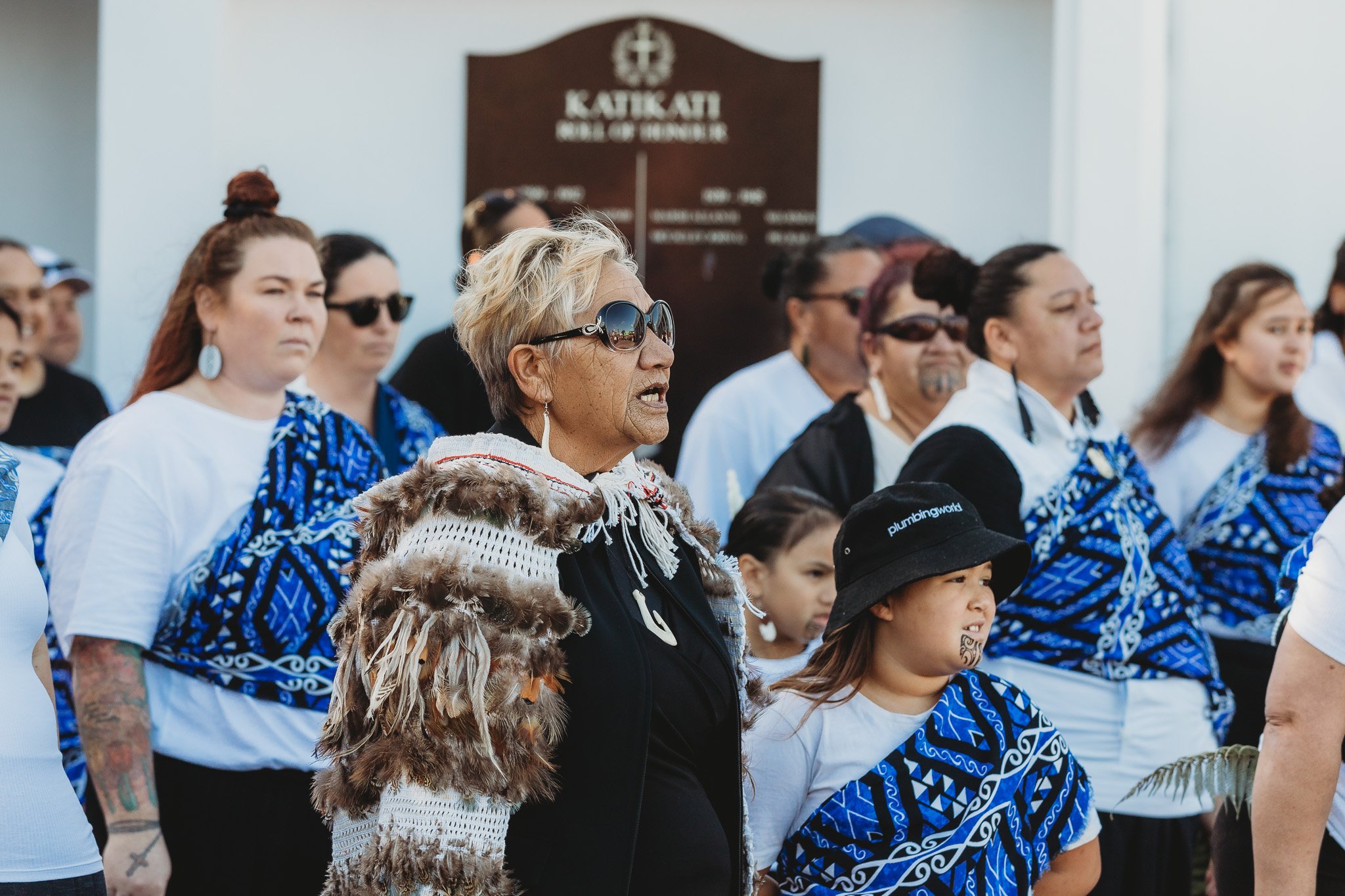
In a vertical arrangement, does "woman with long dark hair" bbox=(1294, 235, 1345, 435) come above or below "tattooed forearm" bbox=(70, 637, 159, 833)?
above

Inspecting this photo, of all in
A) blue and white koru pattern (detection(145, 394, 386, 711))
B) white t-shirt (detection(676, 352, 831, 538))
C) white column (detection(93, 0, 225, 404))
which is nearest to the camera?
blue and white koru pattern (detection(145, 394, 386, 711))

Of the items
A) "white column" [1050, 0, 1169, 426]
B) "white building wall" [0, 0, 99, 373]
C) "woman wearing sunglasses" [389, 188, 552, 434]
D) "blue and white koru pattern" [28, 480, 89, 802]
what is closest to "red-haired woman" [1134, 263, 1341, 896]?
"white column" [1050, 0, 1169, 426]

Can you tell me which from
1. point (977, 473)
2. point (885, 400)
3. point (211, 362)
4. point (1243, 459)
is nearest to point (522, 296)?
point (211, 362)

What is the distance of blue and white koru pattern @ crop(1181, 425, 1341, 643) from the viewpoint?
4.67 meters

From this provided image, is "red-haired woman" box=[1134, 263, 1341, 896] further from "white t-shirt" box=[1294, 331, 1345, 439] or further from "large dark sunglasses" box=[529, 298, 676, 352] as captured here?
"large dark sunglasses" box=[529, 298, 676, 352]

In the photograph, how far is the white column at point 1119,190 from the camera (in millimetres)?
6004

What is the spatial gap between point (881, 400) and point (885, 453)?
181 millimetres

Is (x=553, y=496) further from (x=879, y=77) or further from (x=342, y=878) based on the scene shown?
(x=879, y=77)

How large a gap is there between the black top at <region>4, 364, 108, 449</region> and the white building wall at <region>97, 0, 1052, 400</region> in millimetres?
1423

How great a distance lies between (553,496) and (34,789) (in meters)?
1.05

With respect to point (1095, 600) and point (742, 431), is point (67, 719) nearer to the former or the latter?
point (742, 431)

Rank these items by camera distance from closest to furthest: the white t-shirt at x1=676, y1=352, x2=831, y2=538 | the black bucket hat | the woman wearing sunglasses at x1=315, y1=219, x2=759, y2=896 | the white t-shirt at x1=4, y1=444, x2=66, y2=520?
1. the woman wearing sunglasses at x1=315, y1=219, x2=759, y2=896
2. the black bucket hat
3. the white t-shirt at x1=4, y1=444, x2=66, y2=520
4. the white t-shirt at x1=676, y1=352, x2=831, y2=538

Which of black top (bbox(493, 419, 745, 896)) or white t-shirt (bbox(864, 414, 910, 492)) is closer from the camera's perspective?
black top (bbox(493, 419, 745, 896))

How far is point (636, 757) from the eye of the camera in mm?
2281
